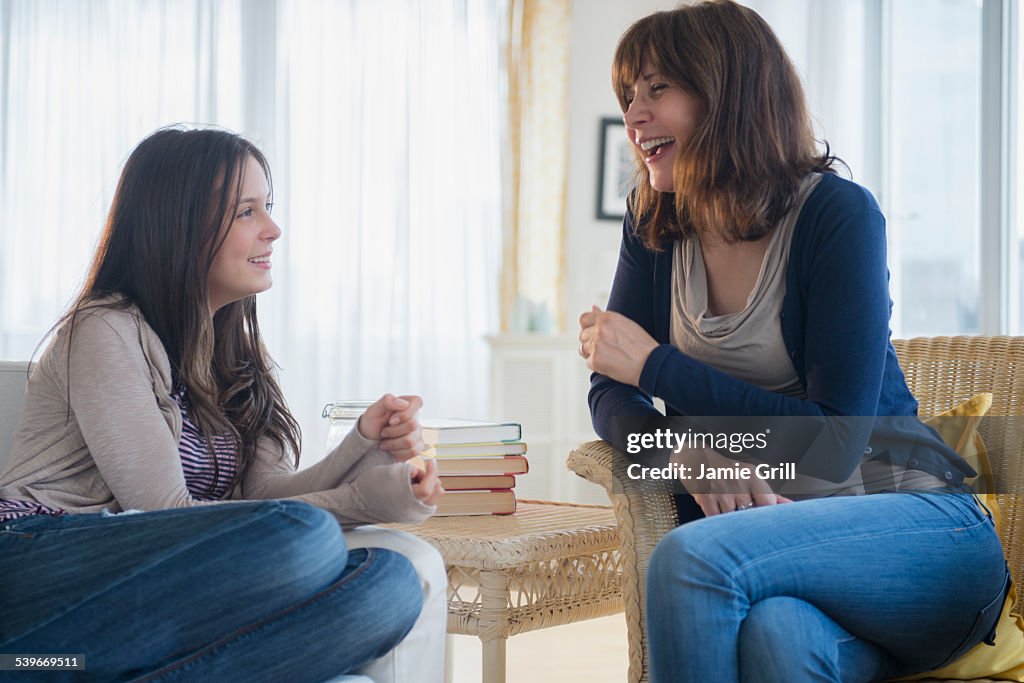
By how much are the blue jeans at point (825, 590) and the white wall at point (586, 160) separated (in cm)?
300

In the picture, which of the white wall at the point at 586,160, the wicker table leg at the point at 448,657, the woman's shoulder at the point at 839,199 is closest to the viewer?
the woman's shoulder at the point at 839,199

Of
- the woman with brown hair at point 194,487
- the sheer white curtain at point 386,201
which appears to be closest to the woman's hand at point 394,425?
the woman with brown hair at point 194,487

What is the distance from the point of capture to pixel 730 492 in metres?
1.37

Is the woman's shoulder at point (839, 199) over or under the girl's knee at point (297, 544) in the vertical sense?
over

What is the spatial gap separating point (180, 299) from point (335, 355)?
2.57 m

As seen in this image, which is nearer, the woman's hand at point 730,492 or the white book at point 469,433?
the woman's hand at point 730,492

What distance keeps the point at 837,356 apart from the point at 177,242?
37.0 inches

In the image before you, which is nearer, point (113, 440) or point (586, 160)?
point (113, 440)

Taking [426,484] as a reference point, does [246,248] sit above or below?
above

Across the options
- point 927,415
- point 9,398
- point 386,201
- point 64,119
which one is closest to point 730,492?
point 927,415

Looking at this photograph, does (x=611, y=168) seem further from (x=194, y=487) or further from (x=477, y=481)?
(x=194, y=487)

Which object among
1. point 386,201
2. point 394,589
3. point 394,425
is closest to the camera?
point 394,589

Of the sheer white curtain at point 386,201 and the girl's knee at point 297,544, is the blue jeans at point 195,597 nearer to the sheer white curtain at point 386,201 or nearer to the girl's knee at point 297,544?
the girl's knee at point 297,544

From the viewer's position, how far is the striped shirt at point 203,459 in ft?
4.92
